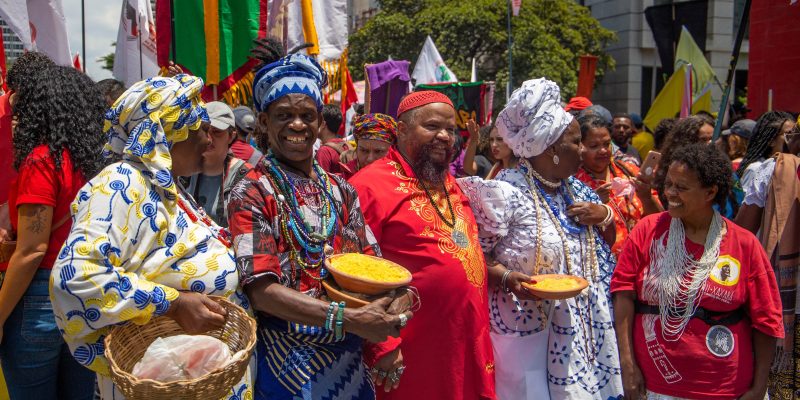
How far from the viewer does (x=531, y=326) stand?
152 inches

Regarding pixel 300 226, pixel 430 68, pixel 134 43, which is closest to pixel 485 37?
pixel 430 68

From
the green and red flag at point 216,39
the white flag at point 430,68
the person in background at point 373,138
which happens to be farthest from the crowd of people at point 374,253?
the white flag at point 430,68

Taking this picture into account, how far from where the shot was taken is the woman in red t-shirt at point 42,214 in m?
3.19

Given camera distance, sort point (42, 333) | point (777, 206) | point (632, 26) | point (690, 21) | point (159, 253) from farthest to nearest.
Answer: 1. point (632, 26)
2. point (690, 21)
3. point (777, 206)
4. point (42, 333)
5. point (159, 253)

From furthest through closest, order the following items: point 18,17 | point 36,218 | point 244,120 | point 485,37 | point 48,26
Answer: point 485,37
point 244,120
point 48,26
point 18,17
point 36,218

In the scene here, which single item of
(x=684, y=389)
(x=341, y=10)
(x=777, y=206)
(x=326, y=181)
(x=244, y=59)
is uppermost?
(x=341, y=10)

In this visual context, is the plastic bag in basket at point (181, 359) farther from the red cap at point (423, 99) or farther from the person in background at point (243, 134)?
the person in background at point (243, 134)

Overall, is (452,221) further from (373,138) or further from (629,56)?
(629,56)

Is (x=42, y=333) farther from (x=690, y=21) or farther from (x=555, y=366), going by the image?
(x=690, y=21)

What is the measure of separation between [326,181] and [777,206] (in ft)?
10.5

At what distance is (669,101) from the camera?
38.9 feet

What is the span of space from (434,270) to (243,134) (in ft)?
9.43

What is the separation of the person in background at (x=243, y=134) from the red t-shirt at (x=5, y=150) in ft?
4.58

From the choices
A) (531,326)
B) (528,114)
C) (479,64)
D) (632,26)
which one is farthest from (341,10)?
(632,26)
